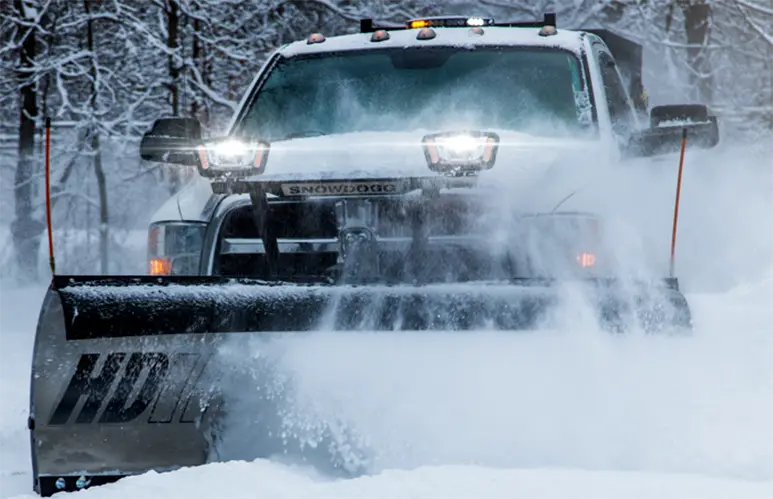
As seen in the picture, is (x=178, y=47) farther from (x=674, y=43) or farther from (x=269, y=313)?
(x=269, y=313)

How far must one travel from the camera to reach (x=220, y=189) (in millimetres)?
3943

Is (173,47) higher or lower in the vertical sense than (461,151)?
lower

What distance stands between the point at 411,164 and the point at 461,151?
0.30 metres

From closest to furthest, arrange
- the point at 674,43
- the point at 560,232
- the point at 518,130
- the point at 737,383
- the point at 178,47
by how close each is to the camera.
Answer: the point at 737,383, the point at 560,232, the point at 518,130, the point at 178,47, the point at 674,43

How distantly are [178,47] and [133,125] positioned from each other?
1.46m

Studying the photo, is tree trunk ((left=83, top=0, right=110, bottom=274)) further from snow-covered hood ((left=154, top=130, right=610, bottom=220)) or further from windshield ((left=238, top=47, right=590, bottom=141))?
snow-covered hood ((left=154, top=130, right=610, bottom=220))

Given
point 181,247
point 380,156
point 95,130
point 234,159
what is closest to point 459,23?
point 380,156

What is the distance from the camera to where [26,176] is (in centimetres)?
1592

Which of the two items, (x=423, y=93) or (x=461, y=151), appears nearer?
(x=461, y=151)

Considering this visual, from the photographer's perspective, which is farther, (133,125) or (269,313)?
(133,125)

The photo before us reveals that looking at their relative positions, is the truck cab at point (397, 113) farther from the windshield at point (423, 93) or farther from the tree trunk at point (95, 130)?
the tree trunk at point (95, 130)

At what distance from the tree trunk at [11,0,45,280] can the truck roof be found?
1052cm

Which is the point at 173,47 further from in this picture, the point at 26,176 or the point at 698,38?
the point at 698,38

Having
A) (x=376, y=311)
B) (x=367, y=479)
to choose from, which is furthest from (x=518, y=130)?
(x=367, y=479)
